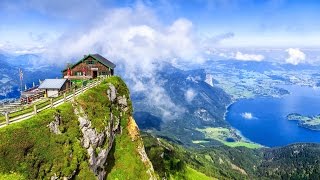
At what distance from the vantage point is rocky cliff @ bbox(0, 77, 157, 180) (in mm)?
34906

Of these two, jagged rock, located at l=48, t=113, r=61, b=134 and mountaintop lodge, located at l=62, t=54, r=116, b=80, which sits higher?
mountaintop lodge, located at l=62, t=54, r=116, b=80

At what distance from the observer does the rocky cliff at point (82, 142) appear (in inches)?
1374

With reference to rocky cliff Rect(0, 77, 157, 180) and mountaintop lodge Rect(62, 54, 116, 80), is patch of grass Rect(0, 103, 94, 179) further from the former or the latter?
mountaintop lodge Rect(62, 54, 116, 80)

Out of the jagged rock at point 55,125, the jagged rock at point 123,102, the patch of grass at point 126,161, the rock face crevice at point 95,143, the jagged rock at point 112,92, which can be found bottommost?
the patch of grass at point 126,161

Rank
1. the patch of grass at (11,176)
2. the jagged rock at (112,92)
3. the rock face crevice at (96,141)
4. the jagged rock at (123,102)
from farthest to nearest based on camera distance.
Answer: the jagged rock at (123,102) < the jagged rock at (112,92) < the rock face crevice at (96,141) < the patch of grass at (11,176)

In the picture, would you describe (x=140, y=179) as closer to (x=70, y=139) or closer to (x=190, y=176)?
(x=70, y=139)

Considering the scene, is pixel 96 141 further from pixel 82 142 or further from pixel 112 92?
pixel 112 92

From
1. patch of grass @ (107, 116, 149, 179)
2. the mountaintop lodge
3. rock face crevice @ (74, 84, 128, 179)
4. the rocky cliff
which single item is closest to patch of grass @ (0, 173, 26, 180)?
the rocky cliff

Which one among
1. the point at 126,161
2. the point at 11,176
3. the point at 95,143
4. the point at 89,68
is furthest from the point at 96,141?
the point at 89,68

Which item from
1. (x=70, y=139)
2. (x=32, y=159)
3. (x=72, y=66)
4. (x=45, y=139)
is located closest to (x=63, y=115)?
(x=70, y=139)

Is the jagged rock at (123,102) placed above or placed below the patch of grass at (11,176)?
above

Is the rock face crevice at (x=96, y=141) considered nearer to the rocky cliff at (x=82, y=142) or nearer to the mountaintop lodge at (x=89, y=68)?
the rocky cliff at (x=82, y=142)

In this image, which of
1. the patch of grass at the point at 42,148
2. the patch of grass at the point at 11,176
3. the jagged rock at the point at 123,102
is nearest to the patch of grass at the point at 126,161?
the jagged rock at the point at 123,102

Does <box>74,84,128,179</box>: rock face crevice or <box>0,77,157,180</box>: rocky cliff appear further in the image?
<box>74,84,128,179</box>: rock face crevice
